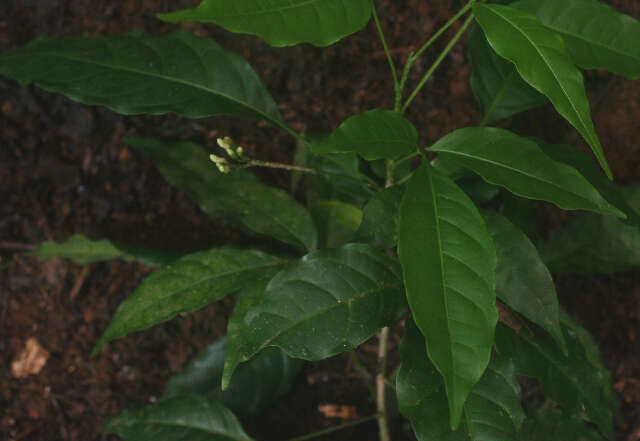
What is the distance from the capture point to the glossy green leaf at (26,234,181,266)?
4.82 feet

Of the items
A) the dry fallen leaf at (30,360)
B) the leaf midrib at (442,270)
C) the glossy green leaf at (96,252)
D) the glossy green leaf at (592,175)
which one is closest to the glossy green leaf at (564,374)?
the glossy green leaf at (592,175)

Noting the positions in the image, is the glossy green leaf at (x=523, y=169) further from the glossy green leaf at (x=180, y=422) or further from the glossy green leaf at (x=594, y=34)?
the glossy green leaf at (x=180, y=422)

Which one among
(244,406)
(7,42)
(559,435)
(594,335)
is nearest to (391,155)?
(559,435)

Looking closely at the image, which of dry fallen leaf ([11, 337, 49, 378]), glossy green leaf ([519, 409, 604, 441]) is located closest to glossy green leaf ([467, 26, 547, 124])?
glossy green leaf ([519, 409, 604, 441])

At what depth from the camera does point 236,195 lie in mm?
1469

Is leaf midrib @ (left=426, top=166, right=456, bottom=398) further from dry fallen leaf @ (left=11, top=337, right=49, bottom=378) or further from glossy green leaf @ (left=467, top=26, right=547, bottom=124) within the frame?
dry fallen leaf @ (left=11, top=337, right=49, bottom=378)

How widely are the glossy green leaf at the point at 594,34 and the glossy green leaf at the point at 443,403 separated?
2.10 feet

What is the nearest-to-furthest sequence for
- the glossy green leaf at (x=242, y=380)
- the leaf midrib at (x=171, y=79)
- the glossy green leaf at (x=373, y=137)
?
the glossy green leaf at (x=373, y=137)
the leaf midrib at (x=171, y=79)
the glossy green leaf at (x=242, y=380)

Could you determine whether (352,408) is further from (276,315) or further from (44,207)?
(44,207)

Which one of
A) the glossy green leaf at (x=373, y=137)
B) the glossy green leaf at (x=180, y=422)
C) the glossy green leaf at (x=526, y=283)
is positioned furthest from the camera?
the glossy green leaf at (x=180, y=422)

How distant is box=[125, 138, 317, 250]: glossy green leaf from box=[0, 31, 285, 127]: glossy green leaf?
0.29 meters

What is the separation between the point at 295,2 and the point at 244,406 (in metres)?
1.24

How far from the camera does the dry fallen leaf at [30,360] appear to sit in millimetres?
1757

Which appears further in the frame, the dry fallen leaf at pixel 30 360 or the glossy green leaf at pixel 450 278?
the dry fallen leaf at pixel 30 360
